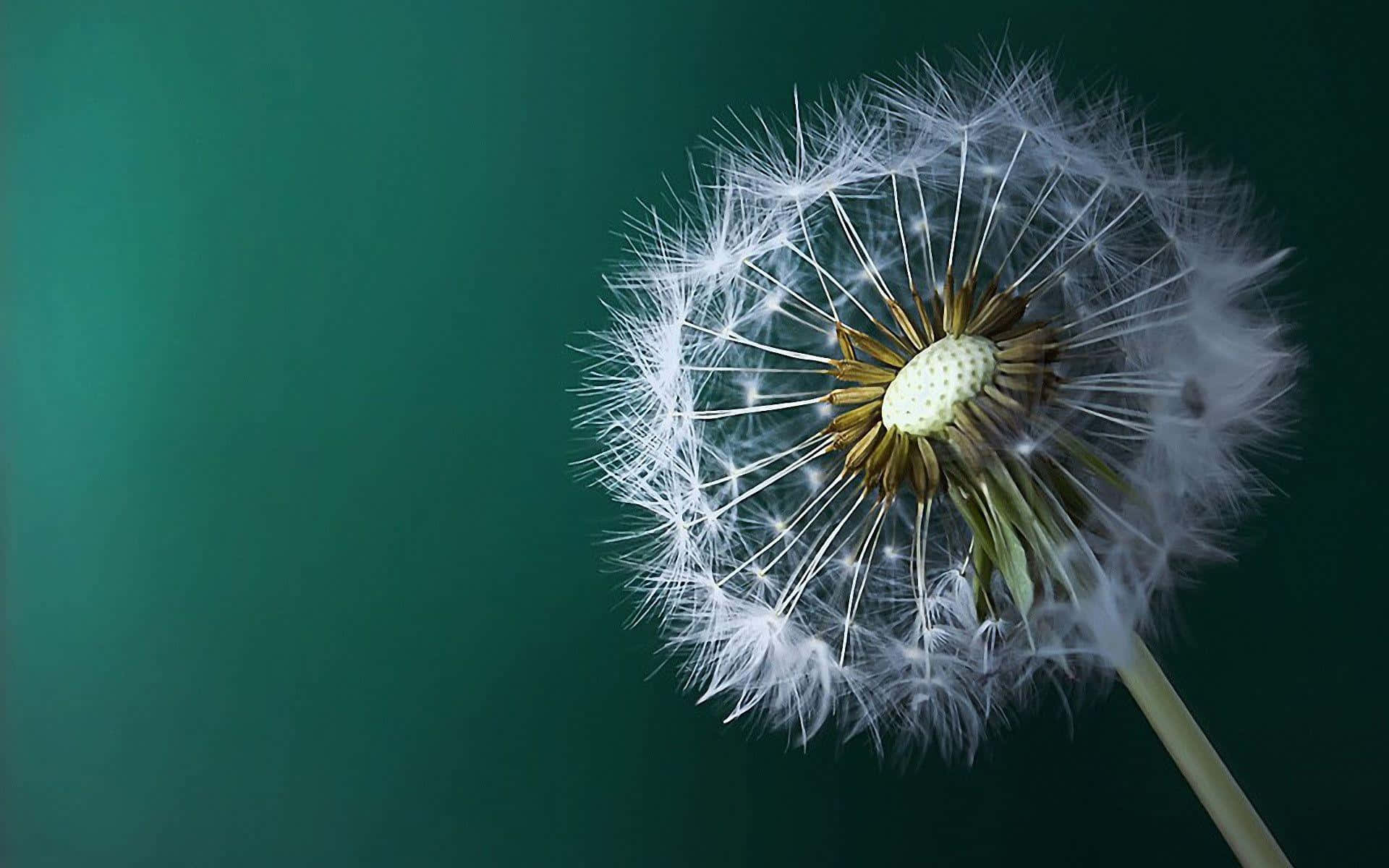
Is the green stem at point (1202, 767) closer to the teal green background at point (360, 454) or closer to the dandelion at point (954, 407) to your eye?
the dandelion at point (954, 407)

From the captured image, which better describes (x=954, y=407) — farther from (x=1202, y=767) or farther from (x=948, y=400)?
(x=1202, y=767)

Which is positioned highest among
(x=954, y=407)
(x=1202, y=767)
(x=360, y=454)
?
(x=360, y=454)

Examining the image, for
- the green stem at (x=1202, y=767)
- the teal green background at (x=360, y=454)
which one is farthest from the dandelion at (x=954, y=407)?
the teal green background at (x=360, y=454)

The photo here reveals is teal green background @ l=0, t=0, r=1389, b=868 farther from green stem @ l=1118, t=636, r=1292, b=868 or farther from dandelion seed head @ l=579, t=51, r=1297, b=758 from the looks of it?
green stem @ l=1118, t=636, r=1292, b=868

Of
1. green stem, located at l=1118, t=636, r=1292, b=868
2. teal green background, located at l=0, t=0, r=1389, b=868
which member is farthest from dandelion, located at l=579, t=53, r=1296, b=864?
teal green background, located at l=0, t=0, r=1389, b=868

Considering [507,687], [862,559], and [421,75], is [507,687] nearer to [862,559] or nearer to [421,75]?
[862,559]

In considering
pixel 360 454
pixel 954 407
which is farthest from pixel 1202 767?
pixel 360 454

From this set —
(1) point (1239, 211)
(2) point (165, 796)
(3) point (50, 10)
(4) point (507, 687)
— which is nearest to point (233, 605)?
(2) point (165, 796)

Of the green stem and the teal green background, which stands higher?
the teal green background
